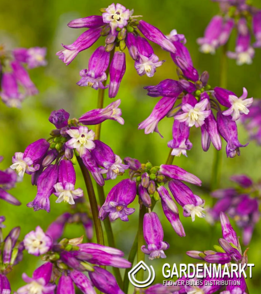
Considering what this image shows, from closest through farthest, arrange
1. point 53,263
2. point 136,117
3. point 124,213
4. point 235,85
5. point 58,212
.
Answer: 1. point 53,263
2. point 124,213
3. point 58,212
4. point 136,117
5. point 235,85

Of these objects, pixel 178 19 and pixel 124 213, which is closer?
pixel 124 213

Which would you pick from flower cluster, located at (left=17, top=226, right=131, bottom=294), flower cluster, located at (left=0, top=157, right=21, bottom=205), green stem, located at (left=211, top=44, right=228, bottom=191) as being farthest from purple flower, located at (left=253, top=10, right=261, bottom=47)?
flower cluster, located at (left=17, top=226, right=131, bottom=294)

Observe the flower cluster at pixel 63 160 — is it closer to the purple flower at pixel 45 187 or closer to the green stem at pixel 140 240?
the purple flower at pixel 45 187

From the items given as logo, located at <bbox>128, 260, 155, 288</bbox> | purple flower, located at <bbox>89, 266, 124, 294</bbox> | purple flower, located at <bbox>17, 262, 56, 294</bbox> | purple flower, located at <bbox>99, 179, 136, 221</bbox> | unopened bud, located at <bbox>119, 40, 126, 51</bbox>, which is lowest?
purple flower, located at <bbox>17, 262, 56, 294</bbox>

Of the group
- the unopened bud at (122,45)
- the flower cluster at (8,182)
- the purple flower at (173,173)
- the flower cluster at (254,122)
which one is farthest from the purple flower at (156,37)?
the flower cluster at (254,122)

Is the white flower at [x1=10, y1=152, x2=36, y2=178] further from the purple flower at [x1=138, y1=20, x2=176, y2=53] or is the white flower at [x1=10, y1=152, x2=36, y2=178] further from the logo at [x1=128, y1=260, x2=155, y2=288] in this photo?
the purple flower at [x1=138, y1=20, x2=176, y2=53]

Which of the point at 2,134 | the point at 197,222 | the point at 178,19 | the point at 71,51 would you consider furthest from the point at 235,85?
the point at 71,51

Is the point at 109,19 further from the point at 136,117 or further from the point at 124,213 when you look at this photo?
the point at 136,117
